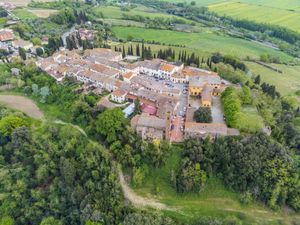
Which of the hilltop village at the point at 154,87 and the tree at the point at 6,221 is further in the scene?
the hilltop village at the point at 154,87

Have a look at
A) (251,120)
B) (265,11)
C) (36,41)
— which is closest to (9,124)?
(36,41)

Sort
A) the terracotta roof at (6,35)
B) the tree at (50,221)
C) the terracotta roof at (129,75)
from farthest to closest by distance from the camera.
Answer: the terracotta roof at (6,35) < the terracotta roof at (129,75) < the tree at (50,221)

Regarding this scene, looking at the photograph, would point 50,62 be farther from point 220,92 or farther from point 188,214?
point 188,214

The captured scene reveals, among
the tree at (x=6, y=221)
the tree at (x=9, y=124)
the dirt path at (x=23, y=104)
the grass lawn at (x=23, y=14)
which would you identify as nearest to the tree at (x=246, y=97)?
the dirt path at (x=23, y=104)

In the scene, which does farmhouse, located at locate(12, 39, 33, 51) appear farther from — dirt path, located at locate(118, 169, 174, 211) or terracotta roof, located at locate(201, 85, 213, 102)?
dirt path, located at locate(118, 169, 174, 211)

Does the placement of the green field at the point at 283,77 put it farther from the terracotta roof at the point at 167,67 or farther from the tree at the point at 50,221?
the tree at the point at 50,221

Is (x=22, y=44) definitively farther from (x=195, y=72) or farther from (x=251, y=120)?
(x=251, y=120)

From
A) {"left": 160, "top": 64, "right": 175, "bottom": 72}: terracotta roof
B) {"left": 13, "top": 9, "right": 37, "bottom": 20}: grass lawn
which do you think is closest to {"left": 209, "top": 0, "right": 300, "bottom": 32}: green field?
{"left": 160, "top": 64, "right": 175, "bottom": 72}: terracotta roof

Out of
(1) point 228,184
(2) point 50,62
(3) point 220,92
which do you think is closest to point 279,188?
(1) point 228,184
